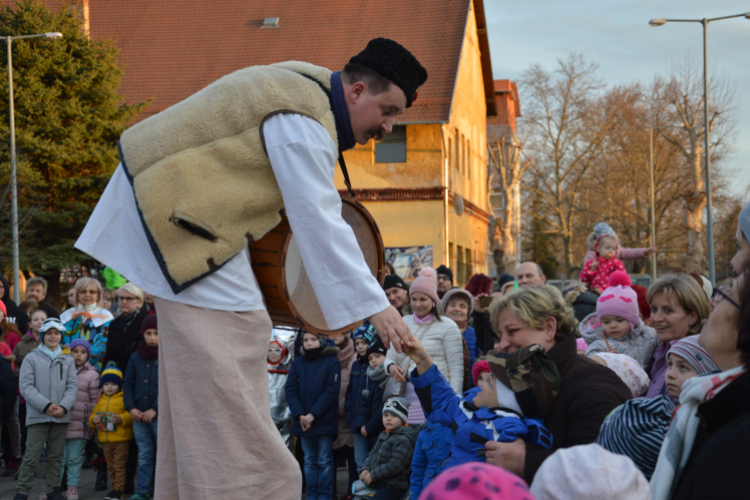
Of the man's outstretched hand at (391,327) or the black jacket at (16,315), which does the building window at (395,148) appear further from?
the man's outstretched hand at (391,327)

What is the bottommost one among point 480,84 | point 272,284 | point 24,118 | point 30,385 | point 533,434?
point 30,385

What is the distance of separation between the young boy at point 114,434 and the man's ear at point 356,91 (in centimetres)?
613

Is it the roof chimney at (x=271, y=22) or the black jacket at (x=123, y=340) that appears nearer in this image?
the black jacket at (x=123, y=340)

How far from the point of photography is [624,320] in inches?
222

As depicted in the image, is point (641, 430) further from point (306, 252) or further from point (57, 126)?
point (57, 126)

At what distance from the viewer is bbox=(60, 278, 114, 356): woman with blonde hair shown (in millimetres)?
9727

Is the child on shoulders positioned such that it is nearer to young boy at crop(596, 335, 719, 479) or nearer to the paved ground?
young boy at crop(596, 335, 719, 479)

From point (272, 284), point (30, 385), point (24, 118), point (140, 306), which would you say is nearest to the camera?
point (272, 284)

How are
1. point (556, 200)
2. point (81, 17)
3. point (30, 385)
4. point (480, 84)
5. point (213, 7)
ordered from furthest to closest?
point (556, 200) → point (480, 84) → point (213, 7) → point (81, 17) → point (30, 385)

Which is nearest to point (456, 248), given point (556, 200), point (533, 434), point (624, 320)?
point (556, 200)

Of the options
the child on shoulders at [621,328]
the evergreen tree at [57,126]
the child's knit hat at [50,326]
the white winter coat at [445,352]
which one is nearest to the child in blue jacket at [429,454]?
the child on shoulders at [621,328]

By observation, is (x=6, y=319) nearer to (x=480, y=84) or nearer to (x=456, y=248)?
(x=456, y=248)

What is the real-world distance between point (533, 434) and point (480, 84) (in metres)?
34.8

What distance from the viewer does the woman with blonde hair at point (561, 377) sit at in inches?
129
